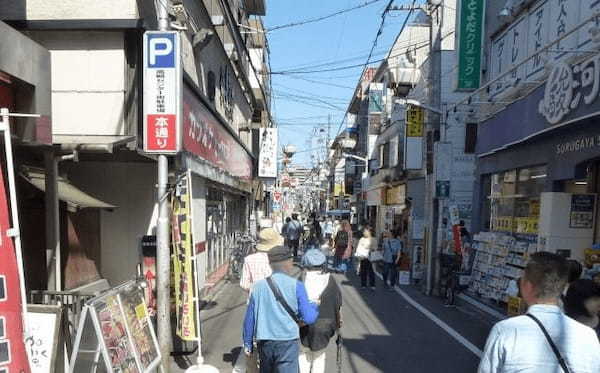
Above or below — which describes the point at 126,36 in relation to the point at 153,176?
above

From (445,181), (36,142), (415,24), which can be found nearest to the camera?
(36,142)

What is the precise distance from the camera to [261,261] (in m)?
4.92

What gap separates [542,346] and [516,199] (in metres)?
8.63

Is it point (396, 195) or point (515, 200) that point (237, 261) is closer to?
point (515, 200)

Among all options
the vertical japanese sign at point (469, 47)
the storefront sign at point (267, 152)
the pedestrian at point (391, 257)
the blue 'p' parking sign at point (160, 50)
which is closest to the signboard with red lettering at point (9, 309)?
the blue 'p' parking sign at point (160, 50)

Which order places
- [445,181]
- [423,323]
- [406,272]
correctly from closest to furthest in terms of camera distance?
[423,323] → [445,181] → [406,272]

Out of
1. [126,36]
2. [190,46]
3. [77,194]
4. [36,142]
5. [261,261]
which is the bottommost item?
[261,261]

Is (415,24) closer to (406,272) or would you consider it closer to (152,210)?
(406,272)

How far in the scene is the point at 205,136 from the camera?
8.93 metres

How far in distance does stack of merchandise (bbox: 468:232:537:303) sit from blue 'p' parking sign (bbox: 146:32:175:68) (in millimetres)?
7376

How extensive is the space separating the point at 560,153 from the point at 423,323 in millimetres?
4280

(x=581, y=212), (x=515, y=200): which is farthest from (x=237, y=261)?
(x=581, y=212)

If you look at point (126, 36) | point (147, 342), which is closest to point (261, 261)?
point (147, 342)

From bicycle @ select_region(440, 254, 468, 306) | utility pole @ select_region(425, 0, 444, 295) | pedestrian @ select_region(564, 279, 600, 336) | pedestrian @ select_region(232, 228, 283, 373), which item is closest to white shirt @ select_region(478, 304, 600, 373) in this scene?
pedestrian @ select_region(564, 279, 600, 336)
